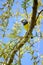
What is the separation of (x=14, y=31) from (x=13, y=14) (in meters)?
0.13

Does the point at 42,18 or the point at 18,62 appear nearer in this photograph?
the point at 18,62

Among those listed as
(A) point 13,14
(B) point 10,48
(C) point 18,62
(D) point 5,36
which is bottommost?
(C) point 18,62

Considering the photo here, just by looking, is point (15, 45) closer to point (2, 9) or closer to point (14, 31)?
point (14, 31)

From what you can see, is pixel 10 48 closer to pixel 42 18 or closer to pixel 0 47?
pixel 0 47

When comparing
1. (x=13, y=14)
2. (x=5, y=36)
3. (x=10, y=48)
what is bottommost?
(x=10, y=48)

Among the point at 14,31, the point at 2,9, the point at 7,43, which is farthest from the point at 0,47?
the point at 2,9

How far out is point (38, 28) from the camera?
152 cm

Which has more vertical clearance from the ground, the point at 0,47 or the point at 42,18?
the point at 42,18

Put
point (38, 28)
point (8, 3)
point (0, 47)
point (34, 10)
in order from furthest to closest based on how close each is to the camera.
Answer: point (38, 28)
point (0, 47)
point (8, 3)
point (34, 10)

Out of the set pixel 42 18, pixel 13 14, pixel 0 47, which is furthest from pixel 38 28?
pixel 0 47

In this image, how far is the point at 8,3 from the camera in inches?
50.9

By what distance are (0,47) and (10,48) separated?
0.08 m

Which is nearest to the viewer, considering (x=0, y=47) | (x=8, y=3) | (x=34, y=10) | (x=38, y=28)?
(x=34, y=10)

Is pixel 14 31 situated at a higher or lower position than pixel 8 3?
lower
